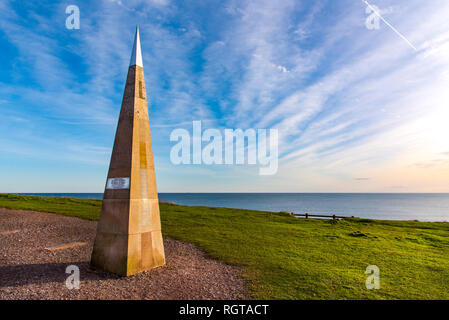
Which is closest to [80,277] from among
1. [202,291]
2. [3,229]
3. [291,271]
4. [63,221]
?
[202,291]

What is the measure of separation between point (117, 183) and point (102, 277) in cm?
282

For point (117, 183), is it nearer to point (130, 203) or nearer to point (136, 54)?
point (130, 203)

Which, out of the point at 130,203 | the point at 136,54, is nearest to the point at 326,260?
the point at 130,203

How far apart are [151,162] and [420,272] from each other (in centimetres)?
994

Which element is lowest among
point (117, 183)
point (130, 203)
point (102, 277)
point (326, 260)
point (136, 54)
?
A: point (326, 260)

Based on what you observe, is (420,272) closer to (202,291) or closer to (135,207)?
(202,291)

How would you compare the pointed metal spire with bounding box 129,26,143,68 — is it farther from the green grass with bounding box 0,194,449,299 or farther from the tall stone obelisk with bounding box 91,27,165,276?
the green grass with bounding box 0,194,449,299

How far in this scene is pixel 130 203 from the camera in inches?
312

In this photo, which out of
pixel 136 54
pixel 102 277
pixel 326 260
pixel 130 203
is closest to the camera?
pixel 102 277

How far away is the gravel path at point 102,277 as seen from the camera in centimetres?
624

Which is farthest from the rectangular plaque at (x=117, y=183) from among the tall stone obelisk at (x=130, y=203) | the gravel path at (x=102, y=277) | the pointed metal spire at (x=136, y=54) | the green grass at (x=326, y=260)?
the green grass at (x=326, y=260)

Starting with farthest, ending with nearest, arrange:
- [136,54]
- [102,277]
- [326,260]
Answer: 1. [326,260]
2. [136,54]
3. [102,277]

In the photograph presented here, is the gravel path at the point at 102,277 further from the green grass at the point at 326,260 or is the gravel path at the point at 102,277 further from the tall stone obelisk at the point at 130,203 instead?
the green grass at the point at 326,260

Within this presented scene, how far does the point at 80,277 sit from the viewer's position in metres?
7.26
